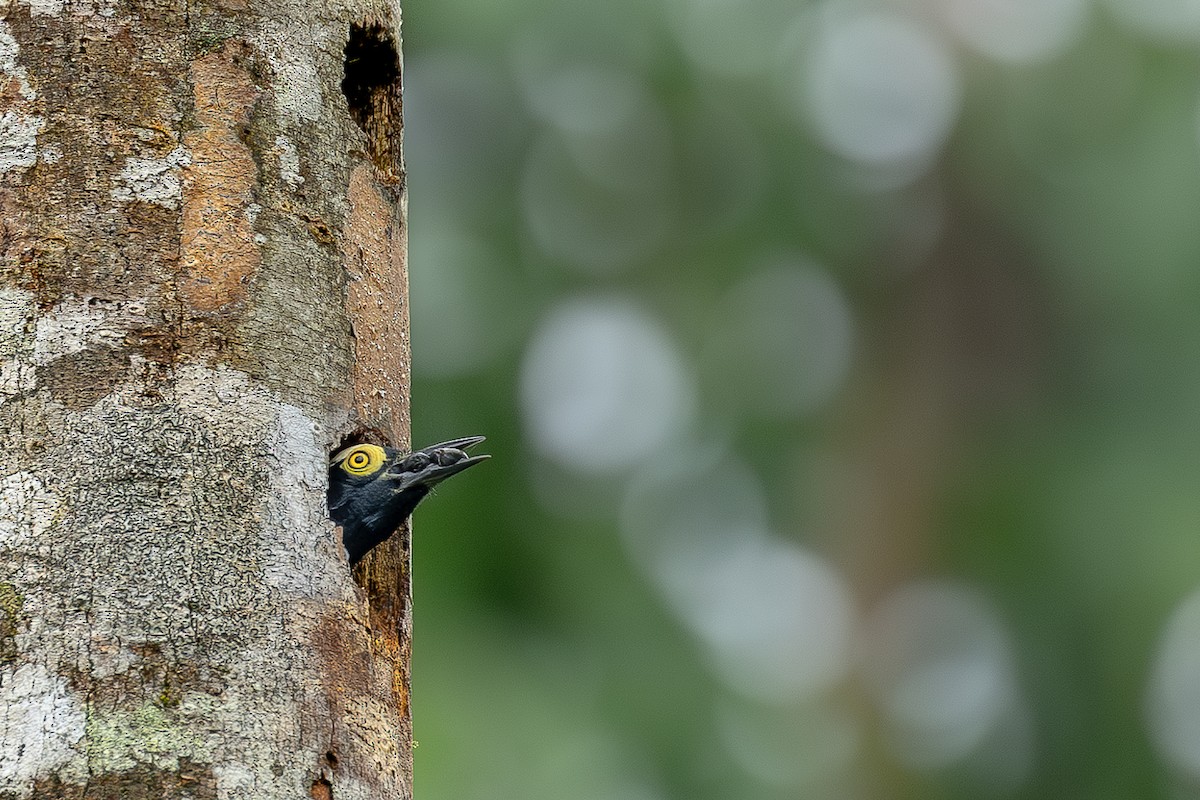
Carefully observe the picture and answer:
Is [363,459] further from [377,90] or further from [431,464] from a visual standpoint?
[377,90]

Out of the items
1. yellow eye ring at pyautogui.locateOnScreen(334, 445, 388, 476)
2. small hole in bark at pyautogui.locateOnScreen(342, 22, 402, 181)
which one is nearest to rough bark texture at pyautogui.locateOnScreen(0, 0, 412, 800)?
yellow eye ring at pyautogui.locateOnScreen(334, 445, 388, 476)

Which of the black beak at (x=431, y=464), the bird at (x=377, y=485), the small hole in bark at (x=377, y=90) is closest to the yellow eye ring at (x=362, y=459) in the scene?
the bird at (x=377, y=485)

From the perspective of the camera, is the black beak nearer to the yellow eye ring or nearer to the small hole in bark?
the yellow eye ring

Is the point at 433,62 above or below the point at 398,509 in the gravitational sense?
above

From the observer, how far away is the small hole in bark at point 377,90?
13.0 ft

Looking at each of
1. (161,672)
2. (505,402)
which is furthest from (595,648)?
(161,672)

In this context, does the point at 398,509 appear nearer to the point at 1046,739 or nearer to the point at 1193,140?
the point at 1046,739

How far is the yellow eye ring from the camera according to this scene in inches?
139

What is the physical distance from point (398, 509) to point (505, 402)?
10.6m

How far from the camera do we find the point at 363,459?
143 inches

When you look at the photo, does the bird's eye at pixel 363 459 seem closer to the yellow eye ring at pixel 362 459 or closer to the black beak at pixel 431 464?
the yellow eye ring at pixel 362 459

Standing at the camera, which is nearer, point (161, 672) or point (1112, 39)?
point (161, 672)

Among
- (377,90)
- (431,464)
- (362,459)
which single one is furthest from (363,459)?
(377,90)

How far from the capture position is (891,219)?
1647 cm
